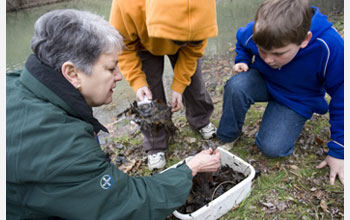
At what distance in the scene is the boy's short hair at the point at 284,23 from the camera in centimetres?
205

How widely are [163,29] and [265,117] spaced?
1654 millimetres

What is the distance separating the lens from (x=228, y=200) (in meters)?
2.16

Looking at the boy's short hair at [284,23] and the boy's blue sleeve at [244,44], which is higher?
the boy's short hair at [284,23]

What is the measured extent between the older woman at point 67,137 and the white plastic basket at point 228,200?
365mm

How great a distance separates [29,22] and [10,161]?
16.6 metres

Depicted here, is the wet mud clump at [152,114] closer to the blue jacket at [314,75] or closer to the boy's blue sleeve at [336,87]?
the blue jacket at [314,75]

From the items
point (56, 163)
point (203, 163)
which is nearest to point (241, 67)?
point (203, 163)

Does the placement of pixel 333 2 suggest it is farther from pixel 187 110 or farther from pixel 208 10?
pixel 208 10

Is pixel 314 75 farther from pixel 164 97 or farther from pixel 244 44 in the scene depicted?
pixel 164 97

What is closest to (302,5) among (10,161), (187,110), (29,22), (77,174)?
(187,110)

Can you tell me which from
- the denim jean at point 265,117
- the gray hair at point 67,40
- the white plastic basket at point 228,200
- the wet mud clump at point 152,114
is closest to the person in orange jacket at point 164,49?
the wet mud clump at point 152,114

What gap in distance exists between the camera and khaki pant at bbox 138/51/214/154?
9.42 ft

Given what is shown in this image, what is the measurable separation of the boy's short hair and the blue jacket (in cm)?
20

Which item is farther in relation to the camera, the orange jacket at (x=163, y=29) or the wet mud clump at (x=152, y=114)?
the wet mud clump at (x=152, y=114)
